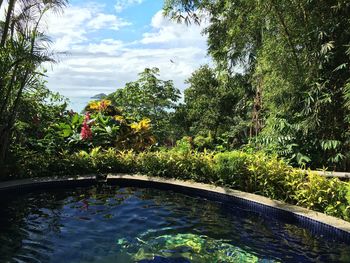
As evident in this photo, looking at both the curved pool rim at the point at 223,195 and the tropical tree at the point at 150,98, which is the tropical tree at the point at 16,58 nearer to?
the curved pool rim at the point at 223,195

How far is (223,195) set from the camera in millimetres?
5891

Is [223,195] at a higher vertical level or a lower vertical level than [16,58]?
lower

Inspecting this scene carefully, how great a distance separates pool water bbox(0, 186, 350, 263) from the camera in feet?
13.2

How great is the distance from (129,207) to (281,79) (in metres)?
4.13

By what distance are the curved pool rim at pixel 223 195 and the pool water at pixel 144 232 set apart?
11 cm

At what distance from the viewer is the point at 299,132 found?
766 centimetres

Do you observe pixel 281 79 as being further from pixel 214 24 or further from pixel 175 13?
pixel 214 24

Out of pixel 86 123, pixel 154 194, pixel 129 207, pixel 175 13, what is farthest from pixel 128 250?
pixel 175 13

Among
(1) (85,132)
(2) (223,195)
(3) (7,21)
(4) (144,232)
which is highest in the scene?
(3) (7,21)

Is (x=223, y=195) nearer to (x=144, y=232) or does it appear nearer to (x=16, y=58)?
(x=144, y=232)

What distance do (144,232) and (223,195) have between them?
1683 mm

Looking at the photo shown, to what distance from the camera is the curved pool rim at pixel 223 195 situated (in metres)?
→ 4.59

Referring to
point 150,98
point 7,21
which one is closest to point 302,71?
point 7,21

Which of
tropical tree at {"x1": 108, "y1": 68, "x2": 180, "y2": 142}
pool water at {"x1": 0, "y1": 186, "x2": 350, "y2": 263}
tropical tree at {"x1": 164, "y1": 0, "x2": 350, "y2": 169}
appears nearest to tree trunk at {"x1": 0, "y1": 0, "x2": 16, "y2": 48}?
pool water at {"x1": 0, "y1": 186, "x2": 350, "y2": 263}
